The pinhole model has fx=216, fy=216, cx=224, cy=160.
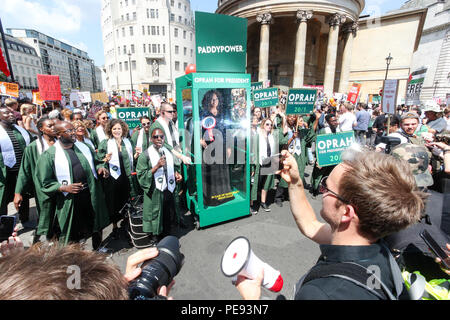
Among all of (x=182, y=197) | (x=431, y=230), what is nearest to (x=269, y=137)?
(x=182, y=197)

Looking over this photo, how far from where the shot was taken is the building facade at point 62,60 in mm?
73625

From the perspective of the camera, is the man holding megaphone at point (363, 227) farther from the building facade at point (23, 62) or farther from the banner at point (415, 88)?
the building facade at point (23, 62)

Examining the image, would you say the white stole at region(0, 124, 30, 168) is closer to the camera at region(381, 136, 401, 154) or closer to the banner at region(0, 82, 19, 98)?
the camera at region(381, 136, 401, 154)

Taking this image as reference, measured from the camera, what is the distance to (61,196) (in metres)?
2.63

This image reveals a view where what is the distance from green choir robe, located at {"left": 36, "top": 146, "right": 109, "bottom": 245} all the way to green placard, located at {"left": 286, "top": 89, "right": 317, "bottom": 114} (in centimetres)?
400

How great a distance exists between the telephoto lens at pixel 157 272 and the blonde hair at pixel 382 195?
87cm

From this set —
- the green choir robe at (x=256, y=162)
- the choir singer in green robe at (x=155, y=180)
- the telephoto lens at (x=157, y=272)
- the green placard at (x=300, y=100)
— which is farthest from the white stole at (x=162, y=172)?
the green placard at (x=300, y=100)

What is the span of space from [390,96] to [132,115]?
6.35 meters

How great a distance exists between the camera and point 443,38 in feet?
74.2

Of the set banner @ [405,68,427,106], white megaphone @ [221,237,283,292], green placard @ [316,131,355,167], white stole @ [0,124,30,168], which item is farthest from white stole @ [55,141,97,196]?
banner @ [405,68,427,106]

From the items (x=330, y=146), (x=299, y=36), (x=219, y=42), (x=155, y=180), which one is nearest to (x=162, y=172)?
(x=155, y=180)

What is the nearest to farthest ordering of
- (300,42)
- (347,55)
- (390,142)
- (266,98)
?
1. (390,142)
2. (266,98)
3. (300,42)
4. (347,55)

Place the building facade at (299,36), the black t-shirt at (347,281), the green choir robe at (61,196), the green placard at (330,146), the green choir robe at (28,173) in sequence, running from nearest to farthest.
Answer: the black t-shirt at (347,281) → the green choir robe at (61,196) → the green choir robe at (28,173) → the green placard at (330,146) → the building facade at (299,36)

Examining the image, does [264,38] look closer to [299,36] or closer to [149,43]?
[299,36]
